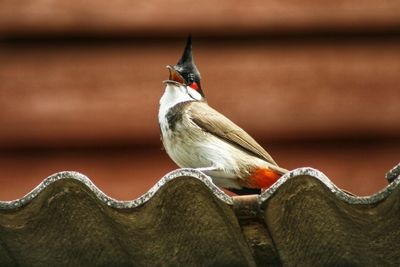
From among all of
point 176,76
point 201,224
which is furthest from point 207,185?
point 176,76

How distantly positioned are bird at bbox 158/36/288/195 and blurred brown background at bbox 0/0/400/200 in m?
1.26

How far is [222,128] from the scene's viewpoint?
4.88 m

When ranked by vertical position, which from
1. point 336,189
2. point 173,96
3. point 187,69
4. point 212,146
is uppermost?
point 187,69

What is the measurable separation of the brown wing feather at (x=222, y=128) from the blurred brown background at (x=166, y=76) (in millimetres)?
1277

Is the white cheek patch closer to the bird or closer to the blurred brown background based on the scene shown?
the bird

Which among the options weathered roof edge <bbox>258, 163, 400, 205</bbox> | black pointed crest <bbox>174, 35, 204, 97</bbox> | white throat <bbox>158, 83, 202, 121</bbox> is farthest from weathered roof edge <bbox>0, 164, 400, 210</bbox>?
black pointed crest <bbox>174, 35, 204, 97</bbox>

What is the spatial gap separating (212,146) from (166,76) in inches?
58.3

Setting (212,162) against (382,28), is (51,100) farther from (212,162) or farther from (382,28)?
(212,162)

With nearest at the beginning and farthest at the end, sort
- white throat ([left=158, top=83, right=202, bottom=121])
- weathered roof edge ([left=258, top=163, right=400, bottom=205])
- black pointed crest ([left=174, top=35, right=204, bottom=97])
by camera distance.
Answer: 1. weathered roof edge ([left=258, top=163, right=400, bottom=205])
2. white throat ([left=158, top=83, right=202, bottom=121])
3. black pointed crest ([left=174, top=35, right=204, bottom=97])

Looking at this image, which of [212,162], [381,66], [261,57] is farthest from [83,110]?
[212,162]

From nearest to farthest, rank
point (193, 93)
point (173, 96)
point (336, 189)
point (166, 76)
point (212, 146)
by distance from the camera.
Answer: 1. point (336, 189)
2. point (212, 146)
3. point (173, 96)
4. point (193, 93)
5. point (166, 76)

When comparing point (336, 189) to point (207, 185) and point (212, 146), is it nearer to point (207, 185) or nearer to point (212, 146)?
point (207, 185)

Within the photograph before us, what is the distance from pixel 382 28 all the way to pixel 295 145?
2.26 ft

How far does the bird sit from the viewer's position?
4.68 meters
